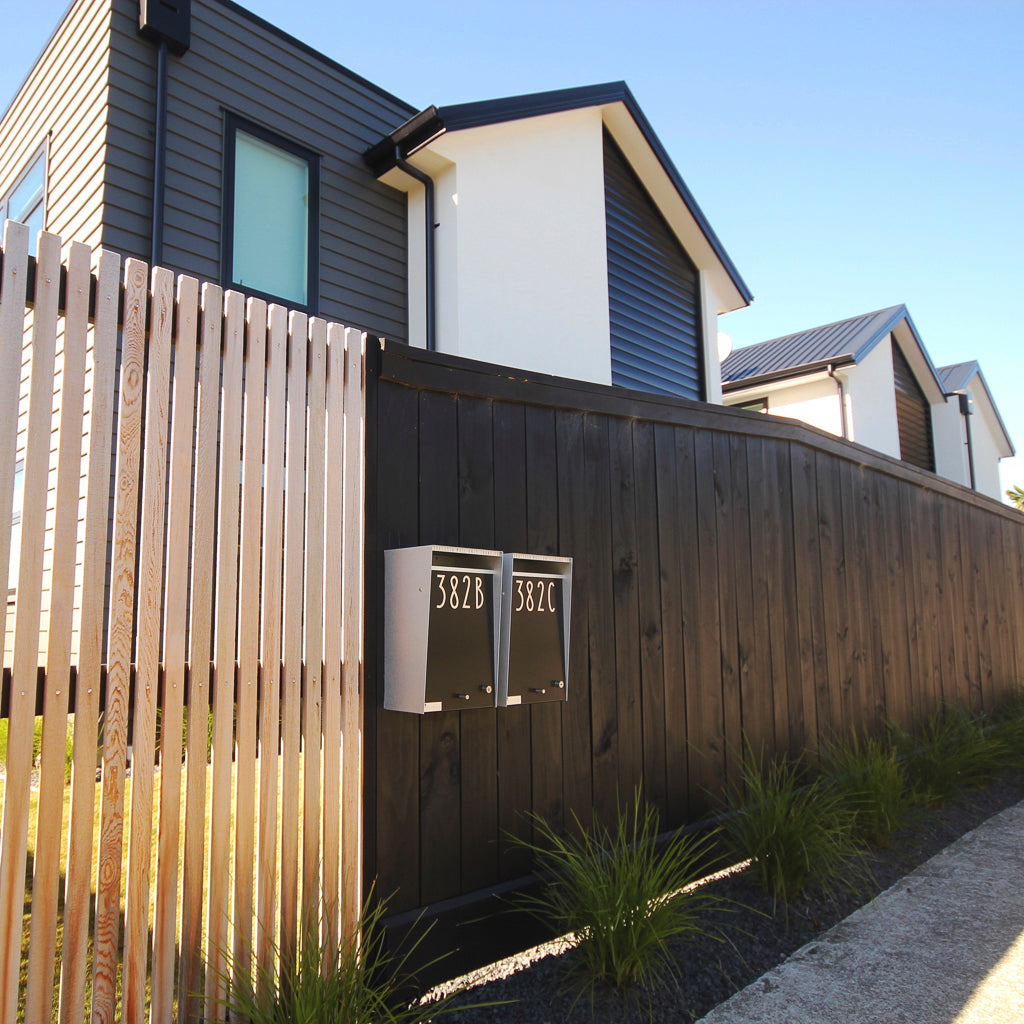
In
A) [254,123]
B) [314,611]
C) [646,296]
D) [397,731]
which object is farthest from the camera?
[646,296]

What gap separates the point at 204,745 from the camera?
77.9 inches

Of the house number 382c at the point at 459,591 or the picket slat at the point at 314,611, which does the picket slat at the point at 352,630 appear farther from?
the house number 382c at the point at 459,591

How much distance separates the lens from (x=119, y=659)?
1.89 m

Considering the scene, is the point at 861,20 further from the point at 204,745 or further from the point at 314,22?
the point at 204,745

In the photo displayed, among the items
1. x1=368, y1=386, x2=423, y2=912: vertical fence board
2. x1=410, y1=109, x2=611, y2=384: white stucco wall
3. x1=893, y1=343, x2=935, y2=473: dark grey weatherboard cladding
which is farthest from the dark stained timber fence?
x1=893, y1=343, x2=935, y2=473: dark grey weatherboard cladding

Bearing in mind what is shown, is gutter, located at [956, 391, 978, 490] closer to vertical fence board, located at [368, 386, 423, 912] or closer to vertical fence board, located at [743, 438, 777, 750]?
vertical fence board, located at [743, 438, 777, 750]

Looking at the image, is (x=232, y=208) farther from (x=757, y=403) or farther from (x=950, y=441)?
(x=950, y=441)

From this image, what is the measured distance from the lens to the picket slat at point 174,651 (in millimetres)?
1886

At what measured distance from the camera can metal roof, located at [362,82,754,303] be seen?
6320 millimetres

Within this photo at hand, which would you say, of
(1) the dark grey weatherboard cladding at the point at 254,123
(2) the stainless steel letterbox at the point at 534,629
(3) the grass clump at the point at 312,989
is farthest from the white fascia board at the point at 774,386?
(3) the grass clump at the point at 312,989

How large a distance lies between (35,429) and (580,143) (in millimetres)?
6922

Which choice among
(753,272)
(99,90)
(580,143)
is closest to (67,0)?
(99,90)

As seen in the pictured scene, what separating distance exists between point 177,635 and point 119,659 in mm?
141

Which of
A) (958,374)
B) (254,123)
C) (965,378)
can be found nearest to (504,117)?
(254,123)
